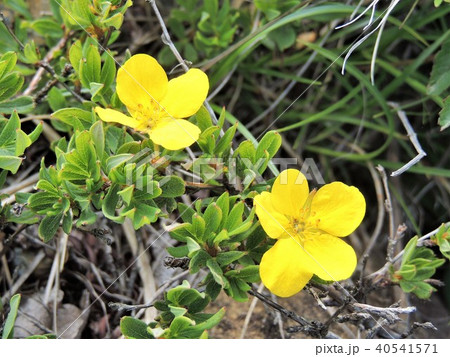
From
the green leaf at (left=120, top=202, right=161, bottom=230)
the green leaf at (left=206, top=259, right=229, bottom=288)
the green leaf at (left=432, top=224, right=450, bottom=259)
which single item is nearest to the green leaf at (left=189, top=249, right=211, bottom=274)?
the green leaf at (left=206, top=259, right=229, bottom=288)

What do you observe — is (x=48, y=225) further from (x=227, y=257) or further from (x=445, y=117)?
(x=445, y=117)

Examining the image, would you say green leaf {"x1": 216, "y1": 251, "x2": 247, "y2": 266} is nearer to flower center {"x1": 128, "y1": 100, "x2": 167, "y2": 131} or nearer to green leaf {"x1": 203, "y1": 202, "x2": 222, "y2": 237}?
green leaf {"x1": 203, "y1": 202, "x2": 222, "y2": 237}

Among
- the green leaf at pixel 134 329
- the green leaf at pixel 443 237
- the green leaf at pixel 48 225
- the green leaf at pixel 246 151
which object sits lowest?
the green leaf at pixel 134 329

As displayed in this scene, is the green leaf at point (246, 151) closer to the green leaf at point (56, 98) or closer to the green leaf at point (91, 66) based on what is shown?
the green leaf at point (91, 66)

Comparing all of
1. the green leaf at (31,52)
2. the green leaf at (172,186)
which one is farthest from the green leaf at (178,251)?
the green leaf at (31,52)

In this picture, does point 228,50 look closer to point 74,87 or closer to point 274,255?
point 74,87

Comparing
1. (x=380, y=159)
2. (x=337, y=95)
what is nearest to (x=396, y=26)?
(x=337, y=95)

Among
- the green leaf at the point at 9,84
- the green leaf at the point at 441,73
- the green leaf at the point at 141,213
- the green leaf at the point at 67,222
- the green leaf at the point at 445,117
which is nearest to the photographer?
the green leaf at the point at 141,213
